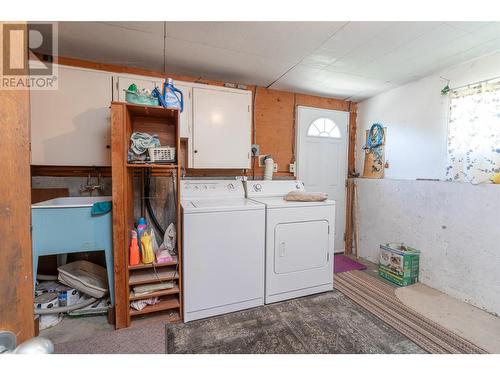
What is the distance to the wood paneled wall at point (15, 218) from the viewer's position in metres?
0.72

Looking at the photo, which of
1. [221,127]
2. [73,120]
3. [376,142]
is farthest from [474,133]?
[73,120]

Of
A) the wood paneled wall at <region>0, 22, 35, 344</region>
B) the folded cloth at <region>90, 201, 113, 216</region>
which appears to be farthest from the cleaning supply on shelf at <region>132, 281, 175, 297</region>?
the wood paneled wall at <region>0, 22, 35, 344</region>

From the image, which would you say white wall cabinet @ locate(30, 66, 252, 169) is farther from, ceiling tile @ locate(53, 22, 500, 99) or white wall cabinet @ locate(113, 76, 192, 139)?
ceiling tile @ locate(53, 22, 500, 99)

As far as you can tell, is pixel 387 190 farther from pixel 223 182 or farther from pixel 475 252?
pixel 223 182

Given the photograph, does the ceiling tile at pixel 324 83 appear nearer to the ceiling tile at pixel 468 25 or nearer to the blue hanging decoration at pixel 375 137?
the blue hanging decoration at pixel 375 137

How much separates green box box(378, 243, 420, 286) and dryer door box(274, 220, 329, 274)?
892 millimetres

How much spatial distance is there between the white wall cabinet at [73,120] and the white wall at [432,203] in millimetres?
3260

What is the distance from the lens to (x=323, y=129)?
10.9 feet

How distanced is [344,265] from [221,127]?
94.2 inches

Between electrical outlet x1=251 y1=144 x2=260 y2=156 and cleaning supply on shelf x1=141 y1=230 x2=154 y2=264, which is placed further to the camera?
electrical outlet x1=251 y1=144 x2=260 y2=156

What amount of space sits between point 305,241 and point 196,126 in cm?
160

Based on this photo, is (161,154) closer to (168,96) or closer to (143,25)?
(168,96)

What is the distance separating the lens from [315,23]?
1.69 meters

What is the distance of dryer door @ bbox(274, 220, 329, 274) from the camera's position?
2.12 meters
